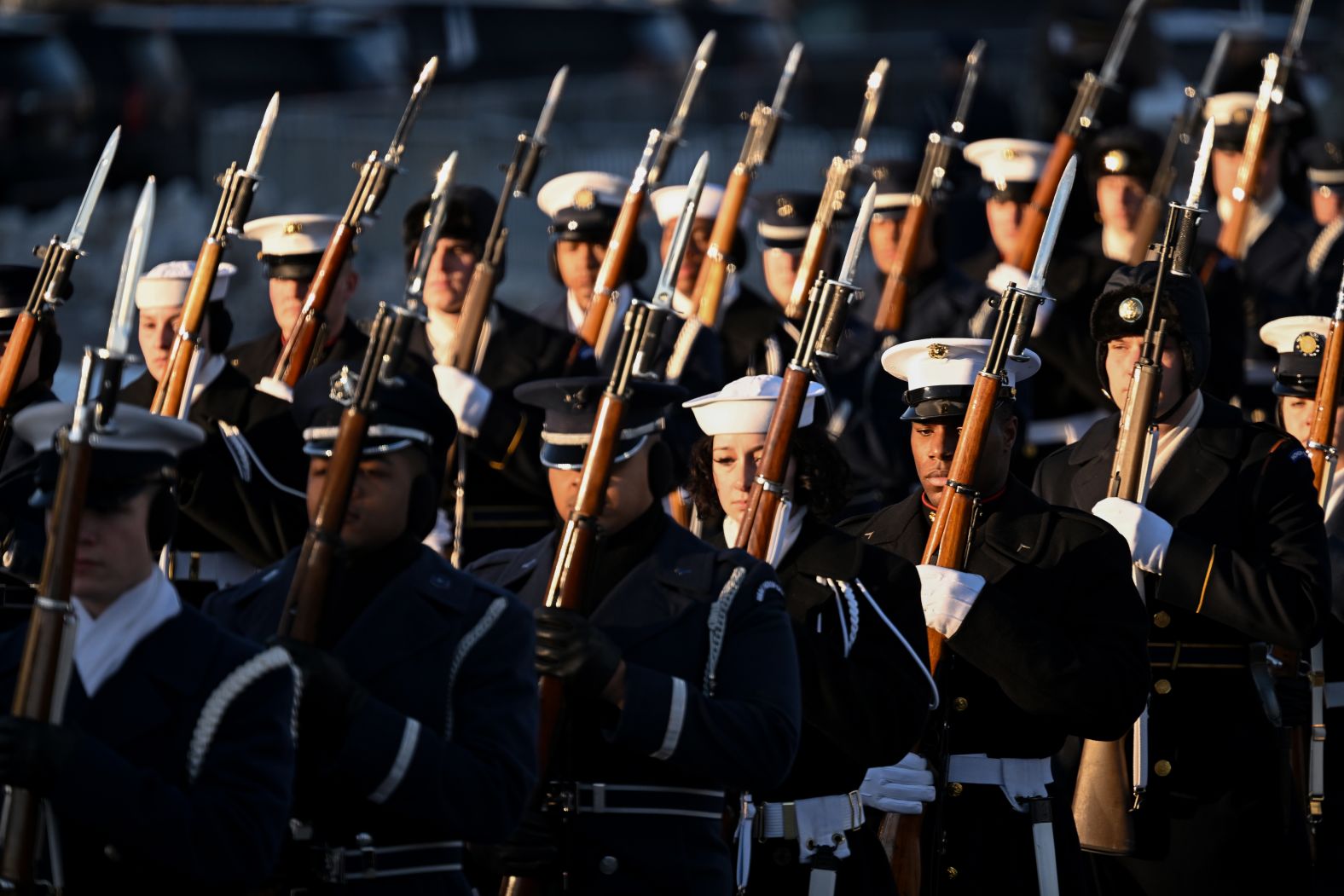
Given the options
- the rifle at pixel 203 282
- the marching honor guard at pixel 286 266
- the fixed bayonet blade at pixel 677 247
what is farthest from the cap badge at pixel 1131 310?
the marching honor guard at pixel 286 266

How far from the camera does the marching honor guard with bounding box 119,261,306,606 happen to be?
8.12 m

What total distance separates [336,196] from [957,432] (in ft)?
29.7

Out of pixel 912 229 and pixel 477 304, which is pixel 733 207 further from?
pixel 477 304

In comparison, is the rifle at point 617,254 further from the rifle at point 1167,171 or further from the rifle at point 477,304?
the rifle at point 1167,171

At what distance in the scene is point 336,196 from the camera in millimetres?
15414

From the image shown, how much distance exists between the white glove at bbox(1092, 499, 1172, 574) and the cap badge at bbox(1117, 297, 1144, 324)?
0.54 metres

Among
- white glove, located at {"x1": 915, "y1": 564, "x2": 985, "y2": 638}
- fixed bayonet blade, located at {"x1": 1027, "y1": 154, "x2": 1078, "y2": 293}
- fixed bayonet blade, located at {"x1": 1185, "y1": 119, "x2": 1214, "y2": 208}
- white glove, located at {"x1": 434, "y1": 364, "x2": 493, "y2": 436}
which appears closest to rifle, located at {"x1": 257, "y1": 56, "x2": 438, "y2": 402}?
white glove, located at {"x1": 434, "y1": 364, "x2": 493, "y2": 436}

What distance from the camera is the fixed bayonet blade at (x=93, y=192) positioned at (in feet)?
19.5

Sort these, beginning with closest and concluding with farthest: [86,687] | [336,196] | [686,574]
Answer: [86,687]
[686,574]
[336,196]

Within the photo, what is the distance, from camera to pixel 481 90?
20.7m

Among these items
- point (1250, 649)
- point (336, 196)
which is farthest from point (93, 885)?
point (336, 196)

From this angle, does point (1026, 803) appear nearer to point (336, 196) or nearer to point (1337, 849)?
point (1337, 849)

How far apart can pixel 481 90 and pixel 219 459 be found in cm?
1283

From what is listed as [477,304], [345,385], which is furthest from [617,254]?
[345,385]
